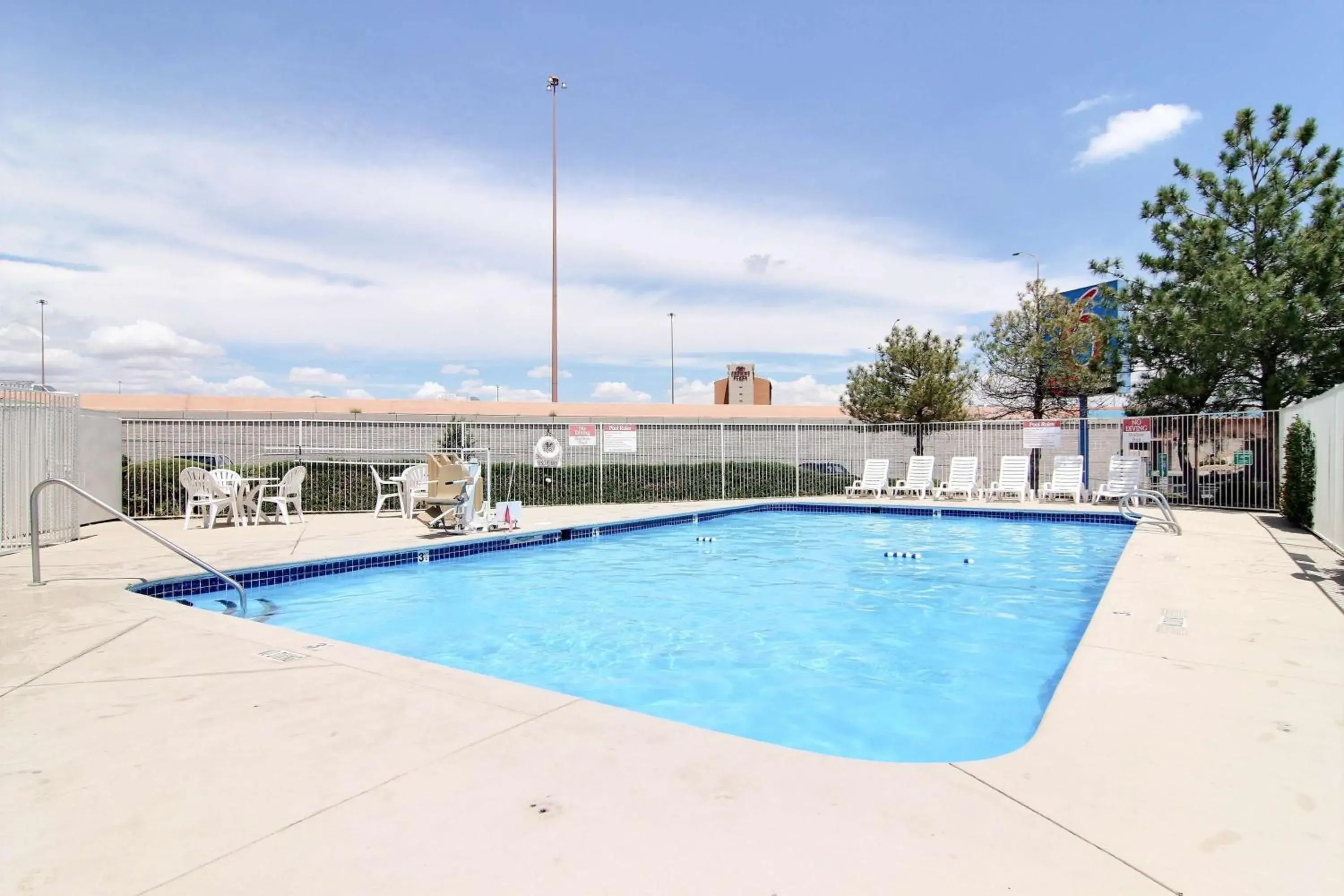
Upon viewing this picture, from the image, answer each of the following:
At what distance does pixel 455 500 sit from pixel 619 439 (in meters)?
6.64

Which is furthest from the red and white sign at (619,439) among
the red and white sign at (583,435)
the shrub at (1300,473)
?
the shrub at (1300,473)

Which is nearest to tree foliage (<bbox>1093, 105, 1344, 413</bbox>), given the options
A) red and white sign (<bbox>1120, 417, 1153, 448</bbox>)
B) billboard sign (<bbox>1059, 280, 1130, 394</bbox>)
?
billboard sign (<bbox>1059, 280, 1130, 394</bbox>)

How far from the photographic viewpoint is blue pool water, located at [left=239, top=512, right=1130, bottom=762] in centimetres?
457

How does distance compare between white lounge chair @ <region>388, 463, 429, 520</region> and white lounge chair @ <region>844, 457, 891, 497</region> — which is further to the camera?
white lounge chair @ <region>844, 457, 891, 497</region>

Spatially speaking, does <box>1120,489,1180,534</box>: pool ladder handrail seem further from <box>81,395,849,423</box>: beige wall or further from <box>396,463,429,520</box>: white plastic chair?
<box>81,395,849,423</box>: beige wall

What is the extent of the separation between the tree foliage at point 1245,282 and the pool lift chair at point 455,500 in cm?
1494

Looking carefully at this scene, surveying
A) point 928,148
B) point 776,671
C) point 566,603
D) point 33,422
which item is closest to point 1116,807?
point 776,671

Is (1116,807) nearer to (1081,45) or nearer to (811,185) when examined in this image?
(1081,45)

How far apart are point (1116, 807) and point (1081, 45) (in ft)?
42.3

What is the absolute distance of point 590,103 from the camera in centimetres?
2833

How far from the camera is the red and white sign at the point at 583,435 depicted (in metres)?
16.0

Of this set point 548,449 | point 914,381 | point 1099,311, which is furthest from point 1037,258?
point 548,449

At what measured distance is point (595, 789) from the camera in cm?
234

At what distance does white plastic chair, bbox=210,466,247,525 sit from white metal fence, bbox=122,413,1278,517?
1760 mm
